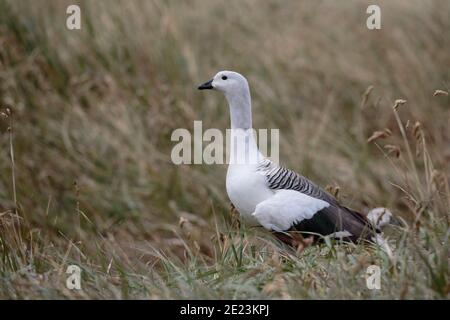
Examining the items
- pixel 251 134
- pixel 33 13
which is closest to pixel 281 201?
pixel 251 134

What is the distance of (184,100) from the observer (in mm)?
7859

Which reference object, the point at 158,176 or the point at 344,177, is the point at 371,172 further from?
the point at 158,176

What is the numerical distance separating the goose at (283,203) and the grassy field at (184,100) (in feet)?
5.72

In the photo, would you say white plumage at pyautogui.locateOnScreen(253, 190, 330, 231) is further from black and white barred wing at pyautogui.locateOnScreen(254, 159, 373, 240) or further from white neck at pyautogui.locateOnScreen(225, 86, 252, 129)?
white neck at pyautogui.locateOnScreen(225, 86, 252, 129)

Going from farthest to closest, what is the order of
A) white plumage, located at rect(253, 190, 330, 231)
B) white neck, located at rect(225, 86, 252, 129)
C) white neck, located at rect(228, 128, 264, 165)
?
white neck, located at rect(225, 86, 252, 129)
white neck, located at rect(228, 128, 264, 165)
white plumage, located at rect(253, 190, 330, 231)

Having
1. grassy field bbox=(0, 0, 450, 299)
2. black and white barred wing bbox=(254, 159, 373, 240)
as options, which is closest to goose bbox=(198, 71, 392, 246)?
black and white barred wing bbox=(254, 159, 373, 240)

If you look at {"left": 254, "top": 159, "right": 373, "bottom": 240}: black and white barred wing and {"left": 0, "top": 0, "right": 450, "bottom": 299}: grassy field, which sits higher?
{"left": 0, "top": 0, "right": 450, "bottom": 299}: grassy field

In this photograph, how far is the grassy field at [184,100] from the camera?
730cm

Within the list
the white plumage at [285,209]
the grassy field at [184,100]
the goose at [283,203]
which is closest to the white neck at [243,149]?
the goose at [283,203]

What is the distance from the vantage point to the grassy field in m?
7.30

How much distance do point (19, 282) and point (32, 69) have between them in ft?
14.1

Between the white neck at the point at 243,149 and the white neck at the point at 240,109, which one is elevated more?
the white neck at the point at 240,109

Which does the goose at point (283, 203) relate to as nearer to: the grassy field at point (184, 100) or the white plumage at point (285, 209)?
the white plumage at point (285, 209)

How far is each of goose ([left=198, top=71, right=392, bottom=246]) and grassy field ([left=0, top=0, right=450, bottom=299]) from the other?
1.74 metres
